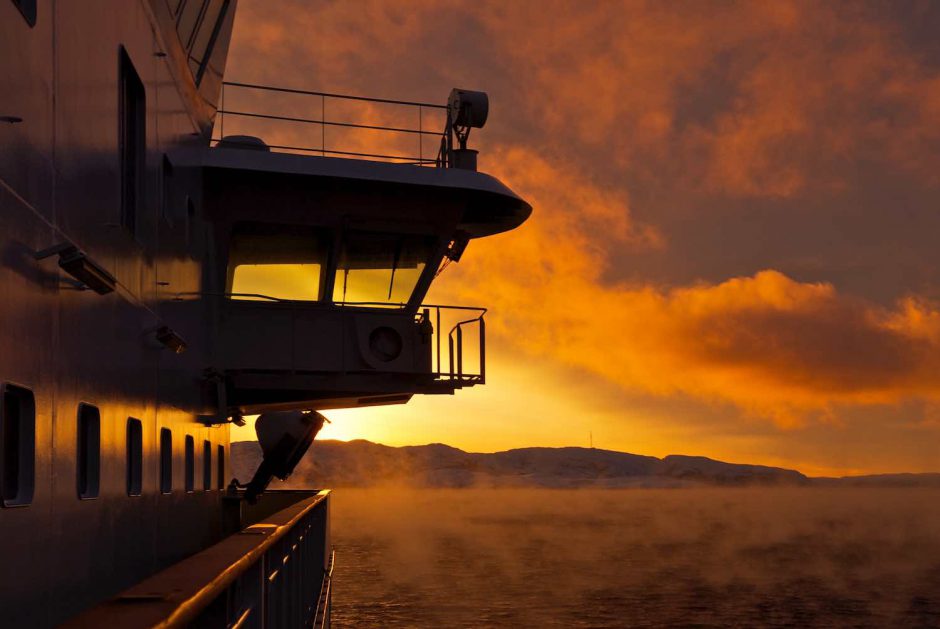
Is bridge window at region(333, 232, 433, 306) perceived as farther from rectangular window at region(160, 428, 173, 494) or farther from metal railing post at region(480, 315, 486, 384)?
rectangular window at region(160, 428, 173, 494)

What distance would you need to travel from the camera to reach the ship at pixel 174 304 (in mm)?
5387

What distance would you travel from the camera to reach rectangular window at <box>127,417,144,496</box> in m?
8.48

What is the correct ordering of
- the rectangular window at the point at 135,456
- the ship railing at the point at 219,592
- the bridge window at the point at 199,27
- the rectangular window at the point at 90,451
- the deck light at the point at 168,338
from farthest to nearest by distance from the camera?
the bridge window at the point at 199,27 → the deck light at the point at 168,338 → the rectangular window at the point at 135,456 → the rectangular window at the point at 90,451 → the ship railing at the point at 219,592

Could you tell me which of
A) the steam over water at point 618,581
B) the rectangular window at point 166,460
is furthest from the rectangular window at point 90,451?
the steam over water at point 618,581

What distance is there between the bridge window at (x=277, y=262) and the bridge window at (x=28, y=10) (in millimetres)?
12678

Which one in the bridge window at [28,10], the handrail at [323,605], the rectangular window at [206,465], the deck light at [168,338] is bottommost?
the handrail at [323,605]

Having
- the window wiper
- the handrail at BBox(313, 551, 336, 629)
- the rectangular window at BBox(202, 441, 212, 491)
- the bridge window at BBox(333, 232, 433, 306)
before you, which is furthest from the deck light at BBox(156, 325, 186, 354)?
the window wiper

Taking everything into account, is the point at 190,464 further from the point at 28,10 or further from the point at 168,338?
the point at 28,10

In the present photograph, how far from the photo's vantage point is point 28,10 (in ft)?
18.6

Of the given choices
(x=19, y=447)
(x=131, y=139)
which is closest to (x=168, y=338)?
(x=131, y=139)

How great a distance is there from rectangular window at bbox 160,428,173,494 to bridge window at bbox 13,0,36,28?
17.3 feet

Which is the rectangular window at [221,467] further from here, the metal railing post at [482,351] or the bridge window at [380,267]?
the metal railing post at [482,351]

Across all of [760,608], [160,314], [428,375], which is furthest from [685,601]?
[160,314]

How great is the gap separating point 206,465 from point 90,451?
314 inches
